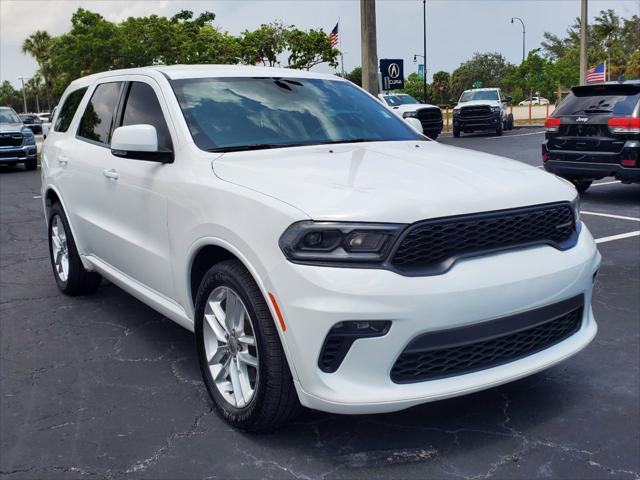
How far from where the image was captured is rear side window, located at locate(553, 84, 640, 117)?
31.2ft

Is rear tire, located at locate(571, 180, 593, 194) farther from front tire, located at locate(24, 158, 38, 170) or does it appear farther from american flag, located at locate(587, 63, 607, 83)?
american flag, located at locate(587, 63, 607, 83)

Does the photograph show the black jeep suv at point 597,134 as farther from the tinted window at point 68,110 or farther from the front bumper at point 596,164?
the tinted window at point 68,110

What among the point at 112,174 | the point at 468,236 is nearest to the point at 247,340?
the point at 468,236

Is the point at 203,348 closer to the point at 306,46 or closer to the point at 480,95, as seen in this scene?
the point at 480,95

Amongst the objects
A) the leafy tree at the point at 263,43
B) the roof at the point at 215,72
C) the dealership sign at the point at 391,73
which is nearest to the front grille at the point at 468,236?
the roof at the point at 215,72

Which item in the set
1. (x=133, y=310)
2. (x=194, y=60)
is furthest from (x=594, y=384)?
(x=194, y=60)

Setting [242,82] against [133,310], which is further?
[133,310]

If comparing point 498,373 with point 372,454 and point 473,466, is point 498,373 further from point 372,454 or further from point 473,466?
point 372,454

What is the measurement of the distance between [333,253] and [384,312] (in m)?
0.30

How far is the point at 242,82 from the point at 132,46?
145 feet

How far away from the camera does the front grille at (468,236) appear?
2.74 meters

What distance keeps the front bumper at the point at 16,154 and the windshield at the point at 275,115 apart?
1666cm

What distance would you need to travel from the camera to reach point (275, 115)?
4.06 meters

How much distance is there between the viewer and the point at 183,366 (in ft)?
13.6
